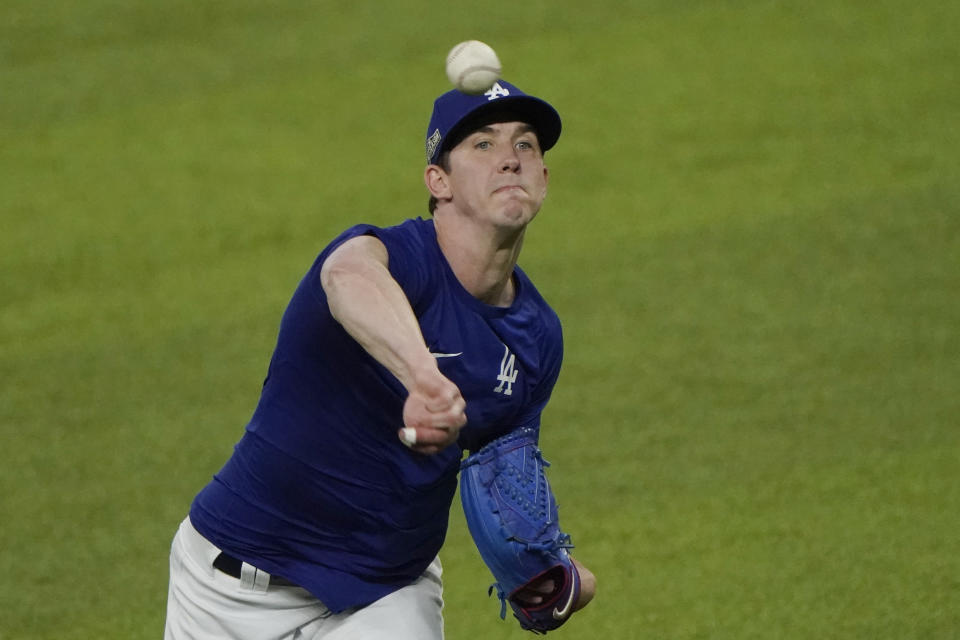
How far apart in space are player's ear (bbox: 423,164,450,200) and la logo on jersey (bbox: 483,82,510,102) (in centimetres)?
22

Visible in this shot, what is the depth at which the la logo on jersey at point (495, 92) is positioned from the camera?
11.8 feet

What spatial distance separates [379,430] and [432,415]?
87 centimetres

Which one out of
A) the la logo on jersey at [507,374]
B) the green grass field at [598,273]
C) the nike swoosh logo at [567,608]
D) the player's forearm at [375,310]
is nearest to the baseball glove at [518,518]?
the nike swoosh logo at [567,608]

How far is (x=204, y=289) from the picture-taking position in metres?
7.71

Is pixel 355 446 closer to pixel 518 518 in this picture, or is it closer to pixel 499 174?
Result: pixel 518 518

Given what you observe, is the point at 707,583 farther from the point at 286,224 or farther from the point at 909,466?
the point at 286,224

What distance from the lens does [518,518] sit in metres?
3.71

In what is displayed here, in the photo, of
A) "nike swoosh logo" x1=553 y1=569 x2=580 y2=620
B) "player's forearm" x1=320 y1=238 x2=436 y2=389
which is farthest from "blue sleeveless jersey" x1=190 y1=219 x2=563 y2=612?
"nike swoosh logo" x1=553 y1=569 x2=580 y2=620

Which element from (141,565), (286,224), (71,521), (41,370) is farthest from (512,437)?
(286,224)

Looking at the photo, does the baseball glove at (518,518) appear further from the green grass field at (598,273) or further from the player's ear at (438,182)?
the green grass field at (598,273)

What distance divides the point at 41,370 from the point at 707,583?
3.49 m

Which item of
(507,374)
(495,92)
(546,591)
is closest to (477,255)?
(507,374)

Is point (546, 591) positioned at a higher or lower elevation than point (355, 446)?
lower

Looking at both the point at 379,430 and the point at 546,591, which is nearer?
the point at 379,430
